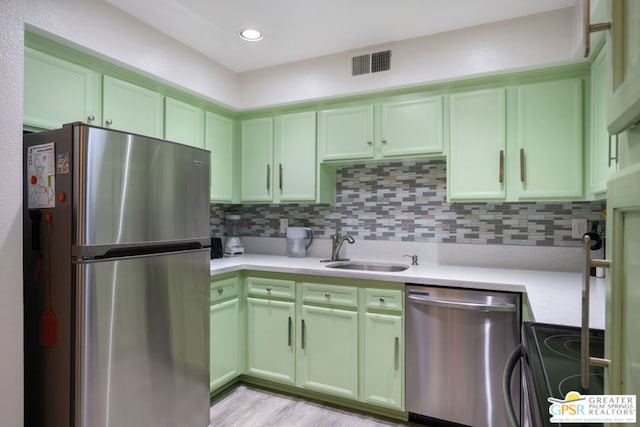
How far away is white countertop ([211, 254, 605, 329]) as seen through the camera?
4.54 feet

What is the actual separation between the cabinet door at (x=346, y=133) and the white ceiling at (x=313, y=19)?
1.49 ft

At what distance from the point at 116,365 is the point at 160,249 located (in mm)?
543

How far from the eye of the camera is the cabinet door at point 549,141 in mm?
2189

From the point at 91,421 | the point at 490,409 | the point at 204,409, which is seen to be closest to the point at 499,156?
the point at 490,409

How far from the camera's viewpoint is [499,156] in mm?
2352

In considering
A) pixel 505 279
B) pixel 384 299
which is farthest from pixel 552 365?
pixel 384 299

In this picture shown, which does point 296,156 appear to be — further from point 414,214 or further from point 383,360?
point 383,360

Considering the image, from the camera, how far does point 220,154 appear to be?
3.03m

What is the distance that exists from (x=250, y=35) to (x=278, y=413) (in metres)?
2.50

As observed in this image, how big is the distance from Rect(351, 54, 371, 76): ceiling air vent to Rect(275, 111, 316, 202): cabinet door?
46cm

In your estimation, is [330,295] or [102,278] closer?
[102,278]

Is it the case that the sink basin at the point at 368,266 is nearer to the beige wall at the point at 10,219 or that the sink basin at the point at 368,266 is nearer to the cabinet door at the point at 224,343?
the cabinet door at the point at 224,343

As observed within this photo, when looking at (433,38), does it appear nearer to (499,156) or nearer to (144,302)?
(499,156)

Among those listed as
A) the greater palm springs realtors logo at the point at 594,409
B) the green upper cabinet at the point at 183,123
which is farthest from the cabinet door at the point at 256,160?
the greater palm springs realtors logo at the point at 594,409
